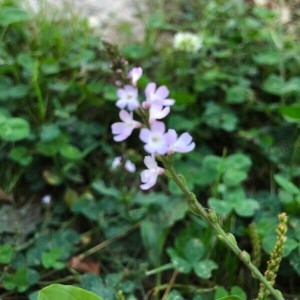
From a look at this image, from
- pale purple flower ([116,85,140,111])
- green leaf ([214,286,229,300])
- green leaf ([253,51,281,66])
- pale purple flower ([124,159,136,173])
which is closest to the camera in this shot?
pale purple flower ([116,85,140,111])

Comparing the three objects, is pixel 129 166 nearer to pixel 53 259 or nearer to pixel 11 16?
pixel 53 259

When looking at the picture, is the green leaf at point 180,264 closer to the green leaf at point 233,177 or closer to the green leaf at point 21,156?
the green leaf at point 233,177

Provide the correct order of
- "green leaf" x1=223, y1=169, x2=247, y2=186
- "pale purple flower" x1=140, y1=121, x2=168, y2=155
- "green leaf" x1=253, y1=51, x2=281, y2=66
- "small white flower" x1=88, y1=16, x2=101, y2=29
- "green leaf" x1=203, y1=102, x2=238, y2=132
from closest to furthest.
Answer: "pale purple flower" x1=140, y1=121, x2=168, y2=155
"green leaf" x1=223, y1=169, x2=247, y2=186
"green leaf" x1=203, y1=102, x2=238, y2=132
"green leaf" x1=253, y1=51, x2=281, y2=66
"small white flower" x1=88, y1=16, x2=101, y2=29

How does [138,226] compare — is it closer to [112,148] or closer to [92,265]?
[92,265]

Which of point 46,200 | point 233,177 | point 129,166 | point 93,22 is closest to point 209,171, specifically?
point 233,177

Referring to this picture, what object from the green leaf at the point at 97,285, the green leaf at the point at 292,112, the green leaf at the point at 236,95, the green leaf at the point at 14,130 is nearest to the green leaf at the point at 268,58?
the green leaf at the point at 236,95

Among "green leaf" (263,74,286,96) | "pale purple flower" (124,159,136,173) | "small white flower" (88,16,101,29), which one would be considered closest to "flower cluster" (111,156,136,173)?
"pale purple flower" (124,159,136,173)

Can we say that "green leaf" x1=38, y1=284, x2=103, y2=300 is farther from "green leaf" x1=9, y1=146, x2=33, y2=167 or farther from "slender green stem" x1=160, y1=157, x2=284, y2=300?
"green leaf" x1=9, y1=146, x2=33, y2=167
